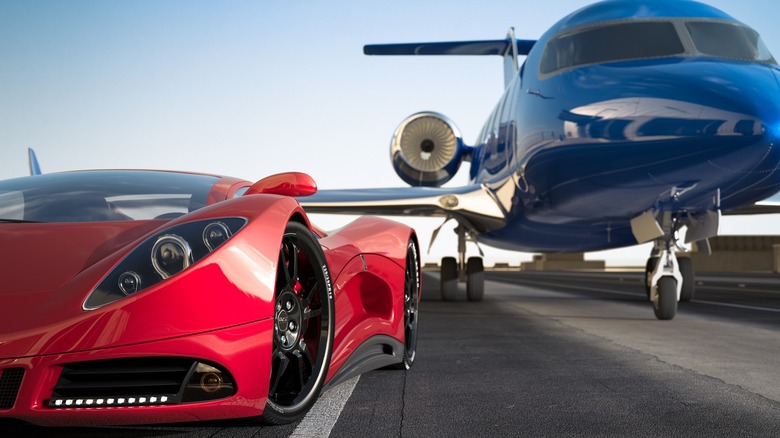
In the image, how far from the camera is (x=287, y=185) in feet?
11.4

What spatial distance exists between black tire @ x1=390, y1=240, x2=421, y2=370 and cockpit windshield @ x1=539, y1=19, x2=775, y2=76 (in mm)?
4680

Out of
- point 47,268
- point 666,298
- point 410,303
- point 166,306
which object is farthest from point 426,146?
point 166,306

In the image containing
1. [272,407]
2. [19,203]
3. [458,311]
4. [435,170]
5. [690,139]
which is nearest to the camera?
[272,407]

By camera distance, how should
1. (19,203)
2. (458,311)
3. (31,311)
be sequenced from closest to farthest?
(31,311) < (19,203) < (458,311)

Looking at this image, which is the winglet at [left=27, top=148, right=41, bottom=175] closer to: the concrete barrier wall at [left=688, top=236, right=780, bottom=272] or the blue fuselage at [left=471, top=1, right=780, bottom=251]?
the blue fuselage at [left=471, top=1, right=780, bottom=251]

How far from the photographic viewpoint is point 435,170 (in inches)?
667

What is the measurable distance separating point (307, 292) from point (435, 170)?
1372cm

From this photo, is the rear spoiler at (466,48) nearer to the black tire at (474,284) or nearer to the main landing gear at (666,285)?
the black tire at (474,284)

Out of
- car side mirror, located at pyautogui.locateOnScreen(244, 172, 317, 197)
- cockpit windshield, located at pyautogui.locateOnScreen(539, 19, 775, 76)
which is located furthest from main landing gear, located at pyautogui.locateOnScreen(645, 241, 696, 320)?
car side mirror, located at pyautogui.locateOnScreen(244, 172, 317, 197)

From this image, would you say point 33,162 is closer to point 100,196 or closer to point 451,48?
point 100,196

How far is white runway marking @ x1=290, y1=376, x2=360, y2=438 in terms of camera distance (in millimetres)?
2984

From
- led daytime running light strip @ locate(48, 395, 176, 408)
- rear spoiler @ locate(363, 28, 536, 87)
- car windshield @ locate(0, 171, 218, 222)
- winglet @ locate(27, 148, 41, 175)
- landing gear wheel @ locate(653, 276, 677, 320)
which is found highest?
rear spoiler @ locate(363, 28, 536, 87)

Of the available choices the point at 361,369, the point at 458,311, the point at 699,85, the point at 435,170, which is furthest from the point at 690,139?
the point at 435,170

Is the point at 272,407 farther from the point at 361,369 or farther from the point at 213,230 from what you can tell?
the point at 361,369
